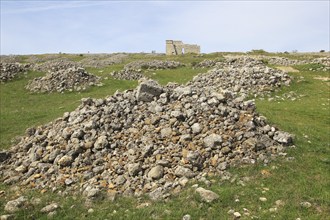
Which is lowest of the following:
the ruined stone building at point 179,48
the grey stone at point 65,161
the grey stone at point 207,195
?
the grey stone at point 207,195

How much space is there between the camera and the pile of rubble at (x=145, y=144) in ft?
42.9

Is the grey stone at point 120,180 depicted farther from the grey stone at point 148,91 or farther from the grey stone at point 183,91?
the grey stone at point 183,91

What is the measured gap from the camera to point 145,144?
14.4m

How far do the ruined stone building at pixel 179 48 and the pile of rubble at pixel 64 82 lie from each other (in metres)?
49.4

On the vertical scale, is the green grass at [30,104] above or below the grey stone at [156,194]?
above

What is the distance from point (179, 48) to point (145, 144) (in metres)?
74.4

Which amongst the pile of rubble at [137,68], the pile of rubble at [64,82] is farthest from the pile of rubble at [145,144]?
the pile of rubble at [137,68]

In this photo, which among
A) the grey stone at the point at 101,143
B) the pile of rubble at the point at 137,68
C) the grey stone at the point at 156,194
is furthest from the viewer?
the pile of rubble at the point at 137,68

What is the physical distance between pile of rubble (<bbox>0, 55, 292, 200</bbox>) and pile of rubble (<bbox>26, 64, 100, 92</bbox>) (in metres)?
18.0

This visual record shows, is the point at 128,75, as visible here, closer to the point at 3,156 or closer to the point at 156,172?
the point at 3,156

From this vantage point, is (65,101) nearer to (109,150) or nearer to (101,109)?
(101,109)

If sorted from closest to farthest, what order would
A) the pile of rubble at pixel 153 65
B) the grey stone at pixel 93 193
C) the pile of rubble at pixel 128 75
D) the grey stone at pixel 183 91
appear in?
the grey stone at pixel 93 193 → the grey stone at pixel 183 91 → the pile of rubble at pixel 128 75 → the pile of rubble at pixel 153 65

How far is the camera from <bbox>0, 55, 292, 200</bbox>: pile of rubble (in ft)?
42.9

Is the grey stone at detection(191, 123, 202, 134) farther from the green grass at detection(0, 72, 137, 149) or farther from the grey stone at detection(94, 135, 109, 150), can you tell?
the green grass at detection(0, 72, 137, 149)
